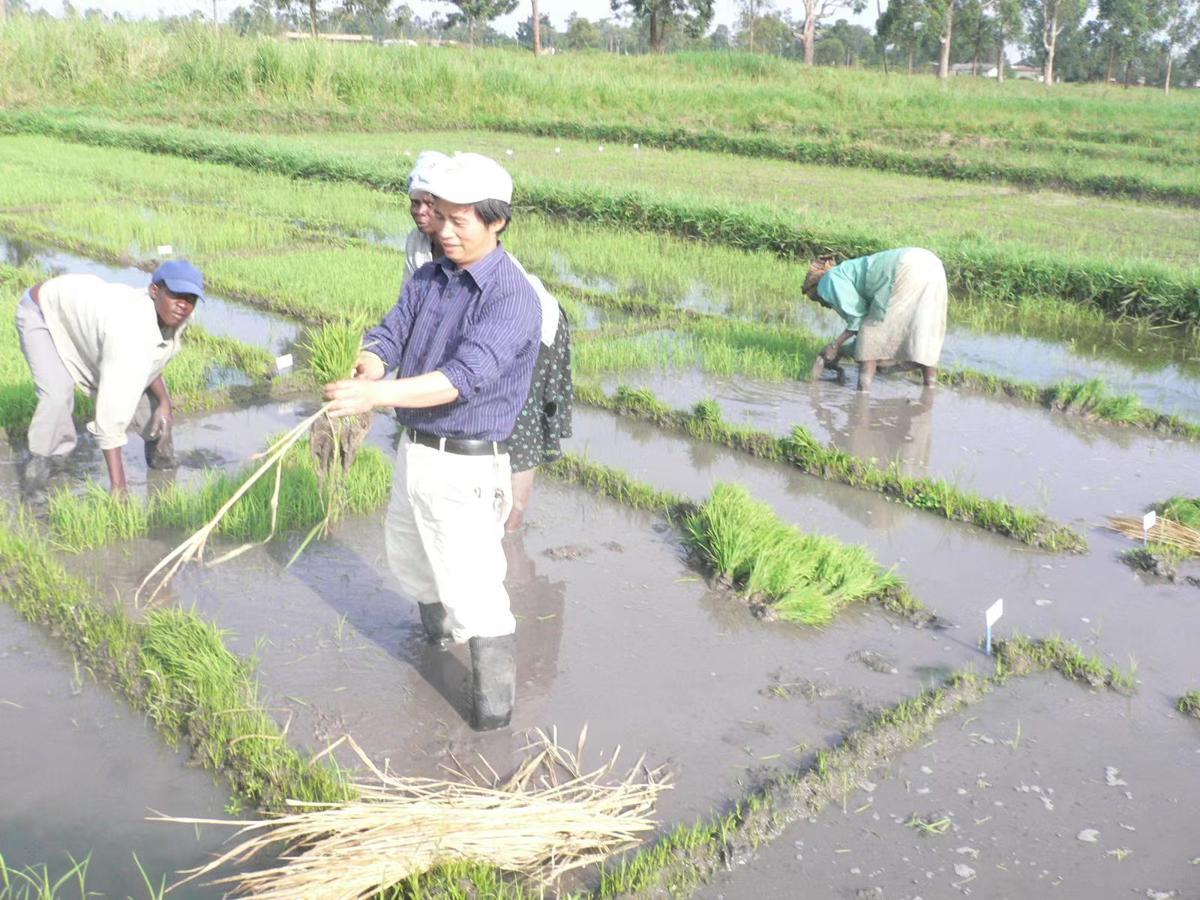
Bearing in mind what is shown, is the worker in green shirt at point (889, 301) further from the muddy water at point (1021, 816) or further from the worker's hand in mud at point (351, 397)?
the worker's hand in mud at point (351, 397)

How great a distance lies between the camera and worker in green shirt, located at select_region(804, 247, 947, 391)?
6.25 meters

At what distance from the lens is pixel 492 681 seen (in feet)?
10.0

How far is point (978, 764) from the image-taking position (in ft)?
10.2

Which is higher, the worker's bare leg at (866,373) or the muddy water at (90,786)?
the worker's bare leg at (866,373)

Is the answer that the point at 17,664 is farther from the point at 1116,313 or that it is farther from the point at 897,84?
the point at 897,84

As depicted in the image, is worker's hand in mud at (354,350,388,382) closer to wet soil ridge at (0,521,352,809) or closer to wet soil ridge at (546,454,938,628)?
wet soil ridge at (0,521,352,809)

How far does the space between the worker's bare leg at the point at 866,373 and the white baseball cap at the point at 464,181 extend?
13.6ft

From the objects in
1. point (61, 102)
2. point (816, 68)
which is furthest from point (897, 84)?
point (61, 102)

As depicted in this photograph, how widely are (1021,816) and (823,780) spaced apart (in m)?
0.50

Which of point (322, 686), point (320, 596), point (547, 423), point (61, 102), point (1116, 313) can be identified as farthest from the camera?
point (61, 102)

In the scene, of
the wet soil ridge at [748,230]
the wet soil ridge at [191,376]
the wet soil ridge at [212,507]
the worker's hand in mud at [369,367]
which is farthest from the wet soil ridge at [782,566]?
the wet soil ridge at [748,230]

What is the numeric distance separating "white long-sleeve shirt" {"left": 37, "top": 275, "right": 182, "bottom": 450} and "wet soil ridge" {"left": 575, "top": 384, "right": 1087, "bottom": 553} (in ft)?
8.29

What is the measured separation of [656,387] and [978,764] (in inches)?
149

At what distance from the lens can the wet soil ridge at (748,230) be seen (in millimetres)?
8523
